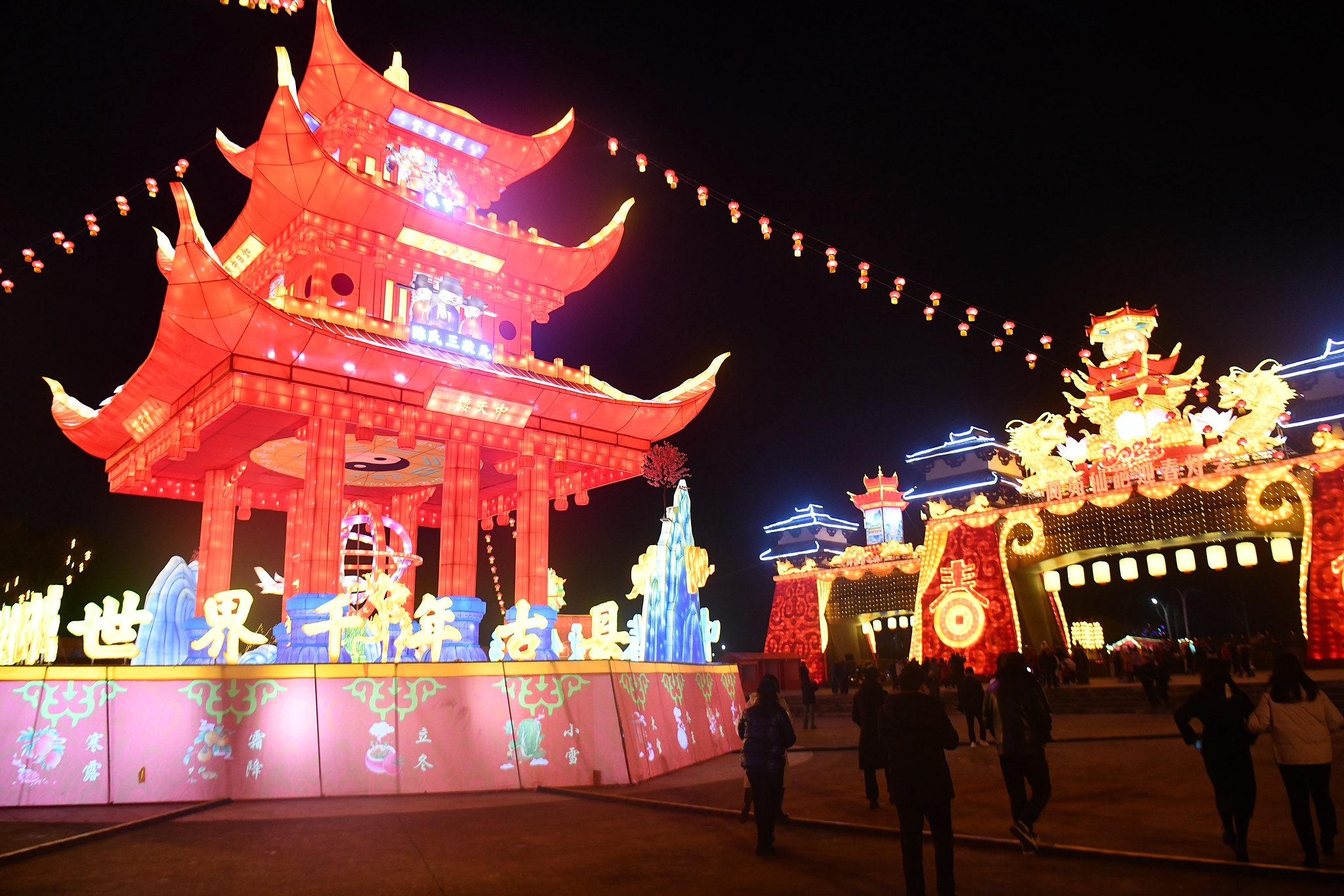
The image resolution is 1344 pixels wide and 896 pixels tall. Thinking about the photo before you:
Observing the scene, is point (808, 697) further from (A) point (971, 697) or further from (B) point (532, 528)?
(A) point (971, 697)

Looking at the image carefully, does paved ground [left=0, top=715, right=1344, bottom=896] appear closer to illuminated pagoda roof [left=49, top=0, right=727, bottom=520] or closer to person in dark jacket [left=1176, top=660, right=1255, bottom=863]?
person in dark jacket [left=1176, top=660, right=1255, bottom=863]

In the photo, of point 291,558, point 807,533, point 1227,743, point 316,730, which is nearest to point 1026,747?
point 1227,743

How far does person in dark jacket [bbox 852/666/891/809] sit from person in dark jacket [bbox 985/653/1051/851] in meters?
1.87

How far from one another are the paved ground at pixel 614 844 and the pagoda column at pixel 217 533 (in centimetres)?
706

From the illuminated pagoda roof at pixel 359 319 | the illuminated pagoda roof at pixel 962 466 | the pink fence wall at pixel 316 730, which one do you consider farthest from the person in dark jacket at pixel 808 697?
the illuminated pagoda roof at pixel 962 466

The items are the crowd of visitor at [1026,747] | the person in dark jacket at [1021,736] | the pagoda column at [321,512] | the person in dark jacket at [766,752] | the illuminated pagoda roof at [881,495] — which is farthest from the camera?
the illuminated pagoda roof at [881,495]

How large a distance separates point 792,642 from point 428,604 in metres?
25.3

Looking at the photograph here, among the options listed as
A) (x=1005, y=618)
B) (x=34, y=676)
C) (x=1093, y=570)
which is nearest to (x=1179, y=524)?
(x=1093, y=570)

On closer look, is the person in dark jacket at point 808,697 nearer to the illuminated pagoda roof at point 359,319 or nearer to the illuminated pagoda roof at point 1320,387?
the illuminated pagoda roof at point 359,319

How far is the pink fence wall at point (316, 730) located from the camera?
9383 mm

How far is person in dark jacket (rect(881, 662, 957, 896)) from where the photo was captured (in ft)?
16.5

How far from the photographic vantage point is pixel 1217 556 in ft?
79.0

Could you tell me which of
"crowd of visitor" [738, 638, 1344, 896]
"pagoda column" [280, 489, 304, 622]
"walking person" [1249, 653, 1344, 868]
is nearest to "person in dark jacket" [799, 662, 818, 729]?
"pagoda column" [280, 489, 304, 622]

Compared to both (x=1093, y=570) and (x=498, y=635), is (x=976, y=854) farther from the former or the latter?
(x=1093, y=570)
